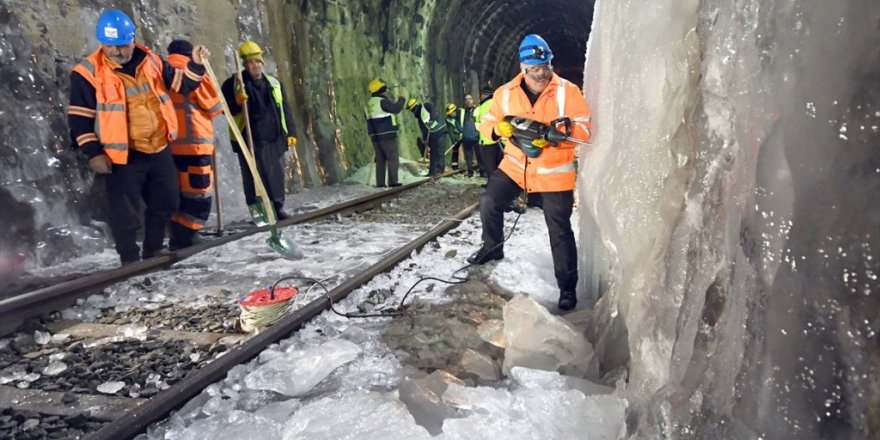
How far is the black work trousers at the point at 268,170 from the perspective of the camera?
6.39 meters

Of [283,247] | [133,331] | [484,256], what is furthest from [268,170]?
[133,331]

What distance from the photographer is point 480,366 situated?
103 inches

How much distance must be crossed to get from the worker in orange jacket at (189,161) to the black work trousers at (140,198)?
0.30 m

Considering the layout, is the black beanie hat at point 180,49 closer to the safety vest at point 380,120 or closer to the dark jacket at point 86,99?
the dark jacket at point 86,99

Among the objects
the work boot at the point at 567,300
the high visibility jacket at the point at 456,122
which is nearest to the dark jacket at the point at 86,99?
the work boot at the point at 567,300

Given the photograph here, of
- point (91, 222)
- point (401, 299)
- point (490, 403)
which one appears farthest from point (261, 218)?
point (490, 403)

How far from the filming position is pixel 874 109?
937mm

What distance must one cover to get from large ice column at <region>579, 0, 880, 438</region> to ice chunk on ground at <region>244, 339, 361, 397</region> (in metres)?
1.39

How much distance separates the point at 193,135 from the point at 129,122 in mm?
850

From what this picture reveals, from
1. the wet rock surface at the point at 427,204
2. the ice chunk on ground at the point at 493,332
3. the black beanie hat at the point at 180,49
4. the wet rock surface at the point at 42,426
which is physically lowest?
the wet rock surface at the point at 427,204

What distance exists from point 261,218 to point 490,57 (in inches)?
747

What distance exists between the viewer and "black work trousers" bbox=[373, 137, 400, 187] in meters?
10.8

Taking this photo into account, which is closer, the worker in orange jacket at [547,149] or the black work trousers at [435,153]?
the worker in orange jacket at [547,149]

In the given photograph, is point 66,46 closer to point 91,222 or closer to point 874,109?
point 91,222
